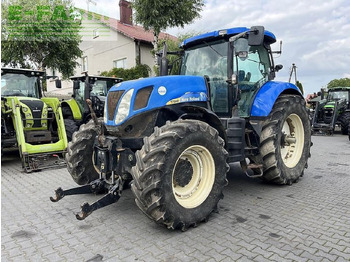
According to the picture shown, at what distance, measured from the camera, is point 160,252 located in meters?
2.63

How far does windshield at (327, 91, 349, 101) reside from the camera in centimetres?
1396

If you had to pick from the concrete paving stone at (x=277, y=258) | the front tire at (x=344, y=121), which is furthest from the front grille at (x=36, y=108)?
the front tire at (x=344, y=121)

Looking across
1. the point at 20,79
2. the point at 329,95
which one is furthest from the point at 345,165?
the point at 329,95

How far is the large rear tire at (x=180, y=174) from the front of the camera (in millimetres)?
2766

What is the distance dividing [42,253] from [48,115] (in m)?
5.51

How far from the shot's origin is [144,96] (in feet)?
10.6

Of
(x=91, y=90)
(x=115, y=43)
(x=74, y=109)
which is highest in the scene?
(x=115, y=43)

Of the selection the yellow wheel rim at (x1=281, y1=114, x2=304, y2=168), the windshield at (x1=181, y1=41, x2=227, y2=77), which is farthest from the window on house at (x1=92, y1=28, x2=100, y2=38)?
the yellow wheel rim at (x1=281, y1=114, x2=304, y2=168)

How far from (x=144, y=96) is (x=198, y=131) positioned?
2.48 ft

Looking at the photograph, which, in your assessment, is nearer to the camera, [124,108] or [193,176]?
[124,108]

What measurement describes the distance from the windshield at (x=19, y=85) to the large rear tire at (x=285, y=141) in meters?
6.61

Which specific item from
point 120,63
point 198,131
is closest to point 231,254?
point 198,131

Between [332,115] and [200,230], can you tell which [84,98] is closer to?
[200,230]

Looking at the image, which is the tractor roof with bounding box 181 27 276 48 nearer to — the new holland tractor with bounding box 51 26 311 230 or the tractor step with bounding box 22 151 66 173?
the new holland tractor with bounding box 51 26 311 230
